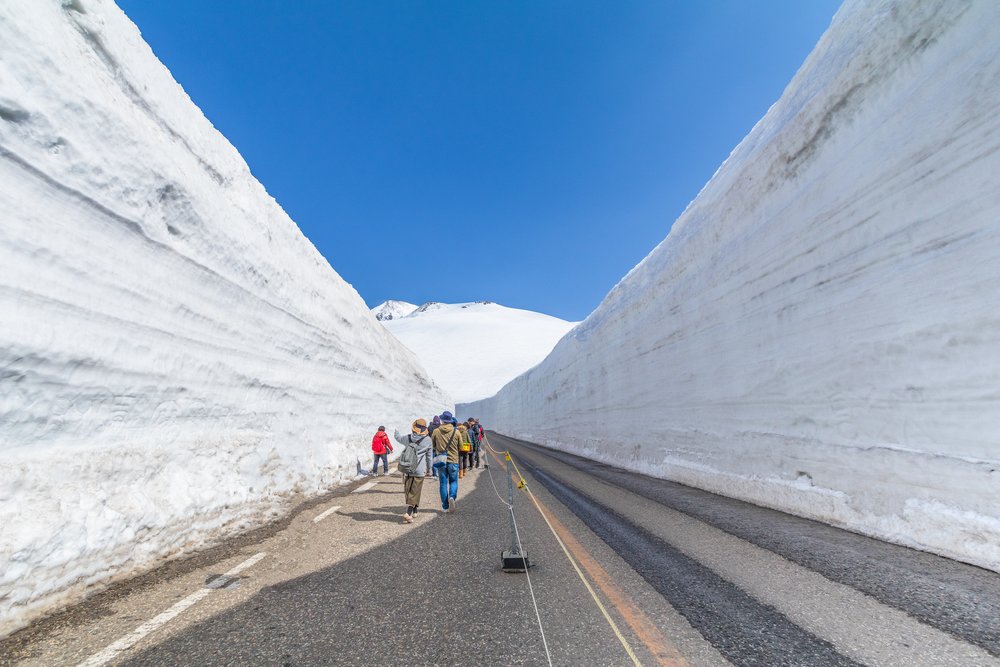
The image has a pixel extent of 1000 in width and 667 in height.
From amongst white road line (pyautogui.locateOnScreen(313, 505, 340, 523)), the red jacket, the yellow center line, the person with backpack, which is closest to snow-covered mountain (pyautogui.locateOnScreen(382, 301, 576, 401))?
the red jacket

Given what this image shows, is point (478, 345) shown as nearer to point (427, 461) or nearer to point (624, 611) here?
point (427, 461)

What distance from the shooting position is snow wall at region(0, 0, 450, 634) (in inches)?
137

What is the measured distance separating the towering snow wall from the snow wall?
8271 mm

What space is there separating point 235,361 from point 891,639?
26.7ft

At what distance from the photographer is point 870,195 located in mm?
6004

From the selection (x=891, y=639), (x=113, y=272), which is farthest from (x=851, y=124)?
(x=113, y=272)

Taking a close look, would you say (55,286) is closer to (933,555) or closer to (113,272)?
(113,272)

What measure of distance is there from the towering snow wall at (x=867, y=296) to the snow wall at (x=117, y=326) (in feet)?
27.1

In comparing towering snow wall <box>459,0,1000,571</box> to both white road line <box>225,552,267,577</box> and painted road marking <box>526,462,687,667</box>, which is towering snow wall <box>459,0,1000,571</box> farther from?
white road line <box>225,552,267,577</box>

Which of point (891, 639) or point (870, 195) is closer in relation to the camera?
point (891, 639)

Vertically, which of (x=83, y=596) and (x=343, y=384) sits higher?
(x=343, y=384)

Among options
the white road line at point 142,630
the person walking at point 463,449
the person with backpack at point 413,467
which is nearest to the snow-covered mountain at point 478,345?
the person walking at point 463,449

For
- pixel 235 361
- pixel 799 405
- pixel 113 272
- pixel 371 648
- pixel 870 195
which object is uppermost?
pixel 870 195

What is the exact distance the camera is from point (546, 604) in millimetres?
3184
